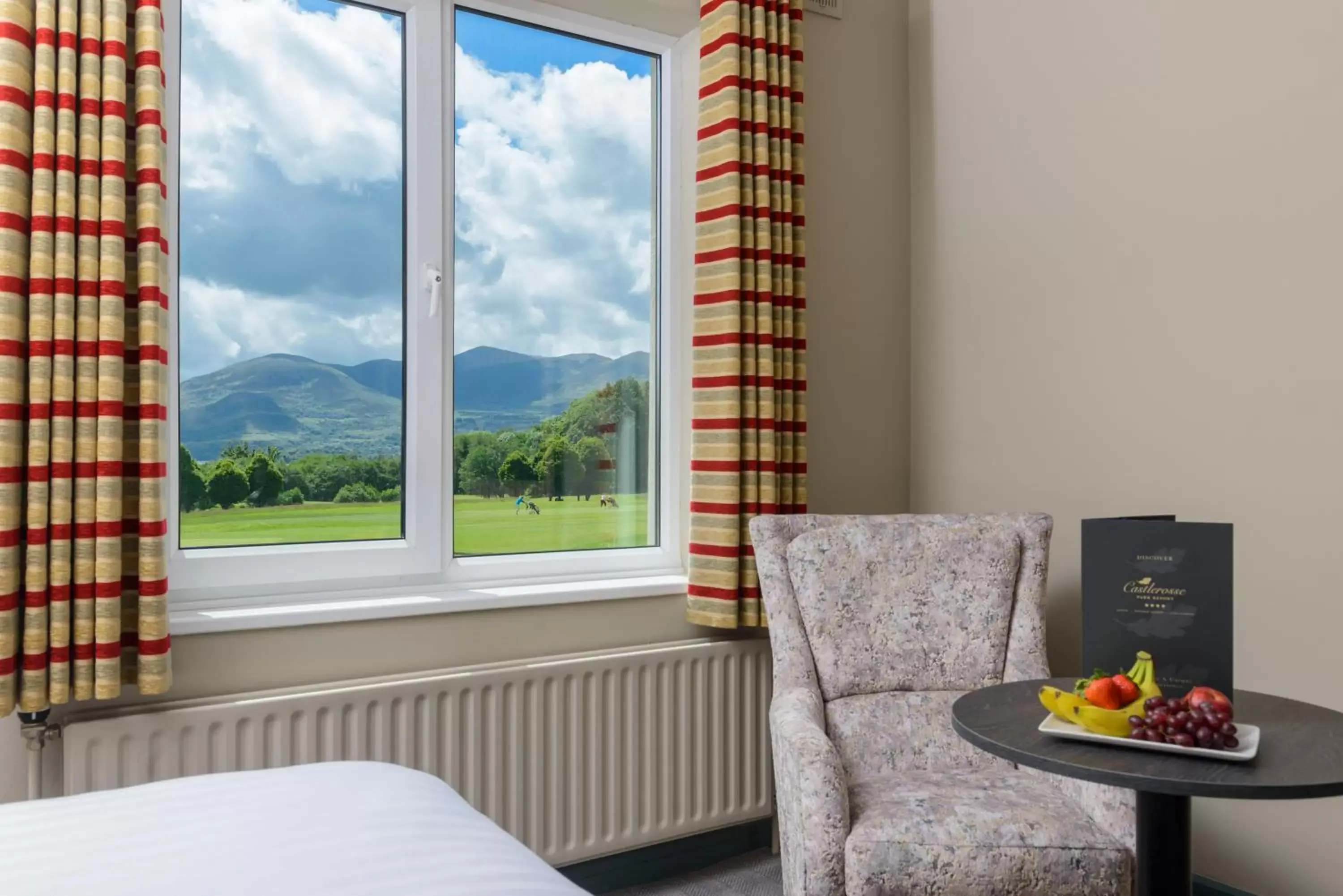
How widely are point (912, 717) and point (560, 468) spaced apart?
1.13 m

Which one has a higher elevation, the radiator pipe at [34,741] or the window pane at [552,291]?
the window pane at [552,291]

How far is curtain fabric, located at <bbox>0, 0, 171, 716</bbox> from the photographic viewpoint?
69.7 inches

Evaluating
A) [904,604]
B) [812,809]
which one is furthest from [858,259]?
[812,809]

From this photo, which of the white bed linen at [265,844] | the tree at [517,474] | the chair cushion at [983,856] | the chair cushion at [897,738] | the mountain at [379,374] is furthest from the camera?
the tree at [517,474]

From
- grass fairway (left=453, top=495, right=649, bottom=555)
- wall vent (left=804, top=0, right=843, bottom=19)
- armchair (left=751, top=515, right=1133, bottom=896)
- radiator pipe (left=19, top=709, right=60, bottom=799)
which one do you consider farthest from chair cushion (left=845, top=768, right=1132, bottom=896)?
wall vent (left=804, top=0, right=843, bottom=19)

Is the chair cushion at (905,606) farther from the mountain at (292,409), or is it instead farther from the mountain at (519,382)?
the mountain at (292,409)

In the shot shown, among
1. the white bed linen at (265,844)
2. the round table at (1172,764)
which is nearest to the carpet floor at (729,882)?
the round table at (1172,764)

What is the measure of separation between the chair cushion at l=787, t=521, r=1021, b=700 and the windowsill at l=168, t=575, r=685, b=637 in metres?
0.50

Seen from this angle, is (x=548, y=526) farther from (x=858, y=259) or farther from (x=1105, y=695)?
(x=1105, y=695)

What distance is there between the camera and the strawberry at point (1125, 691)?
154 cm

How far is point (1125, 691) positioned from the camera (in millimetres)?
1544

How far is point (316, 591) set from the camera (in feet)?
7.48

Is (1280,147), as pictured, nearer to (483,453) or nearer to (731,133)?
(731,133)

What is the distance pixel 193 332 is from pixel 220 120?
0.49 meters
